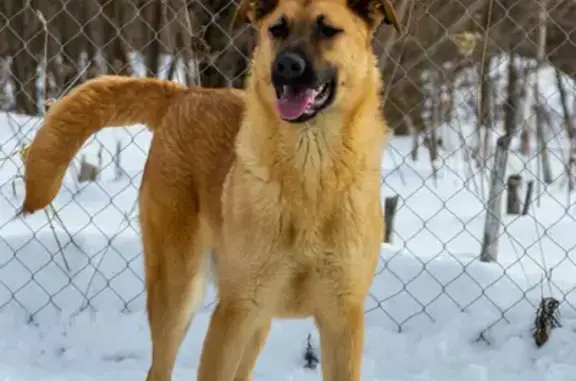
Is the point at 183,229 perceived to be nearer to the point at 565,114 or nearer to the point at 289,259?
the point at 289,259

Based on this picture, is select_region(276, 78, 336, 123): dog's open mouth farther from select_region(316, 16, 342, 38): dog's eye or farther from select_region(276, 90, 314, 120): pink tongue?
select_region(316, 16, 342, 38): dog's eye

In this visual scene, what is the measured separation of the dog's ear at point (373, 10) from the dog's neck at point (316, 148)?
0.20 meters

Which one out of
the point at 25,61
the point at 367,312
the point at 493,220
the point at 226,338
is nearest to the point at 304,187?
the point at 226,338

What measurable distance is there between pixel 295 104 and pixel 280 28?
0.83ft

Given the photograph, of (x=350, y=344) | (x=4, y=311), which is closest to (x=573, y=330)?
(x=350, y=344)

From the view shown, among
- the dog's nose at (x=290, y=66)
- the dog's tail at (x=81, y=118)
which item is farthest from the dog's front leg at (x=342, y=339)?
the dog's tail at (x=81, y=118)

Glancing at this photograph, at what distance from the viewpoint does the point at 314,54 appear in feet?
10.5

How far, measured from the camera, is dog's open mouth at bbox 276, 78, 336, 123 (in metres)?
3.22

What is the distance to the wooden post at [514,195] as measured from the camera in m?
5.91

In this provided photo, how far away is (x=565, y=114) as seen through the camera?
23.7 feet

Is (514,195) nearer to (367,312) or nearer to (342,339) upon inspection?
(367,312)

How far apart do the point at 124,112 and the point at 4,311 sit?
52.8 inches

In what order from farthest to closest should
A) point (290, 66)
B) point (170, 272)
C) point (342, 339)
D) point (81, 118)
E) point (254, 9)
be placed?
point (81, 118) < point (170, 272) < point (254, 9) < point (342, 339) < point (290, 66)

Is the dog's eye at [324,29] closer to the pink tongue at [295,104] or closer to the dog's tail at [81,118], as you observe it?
the pink tongue at [295,104]
